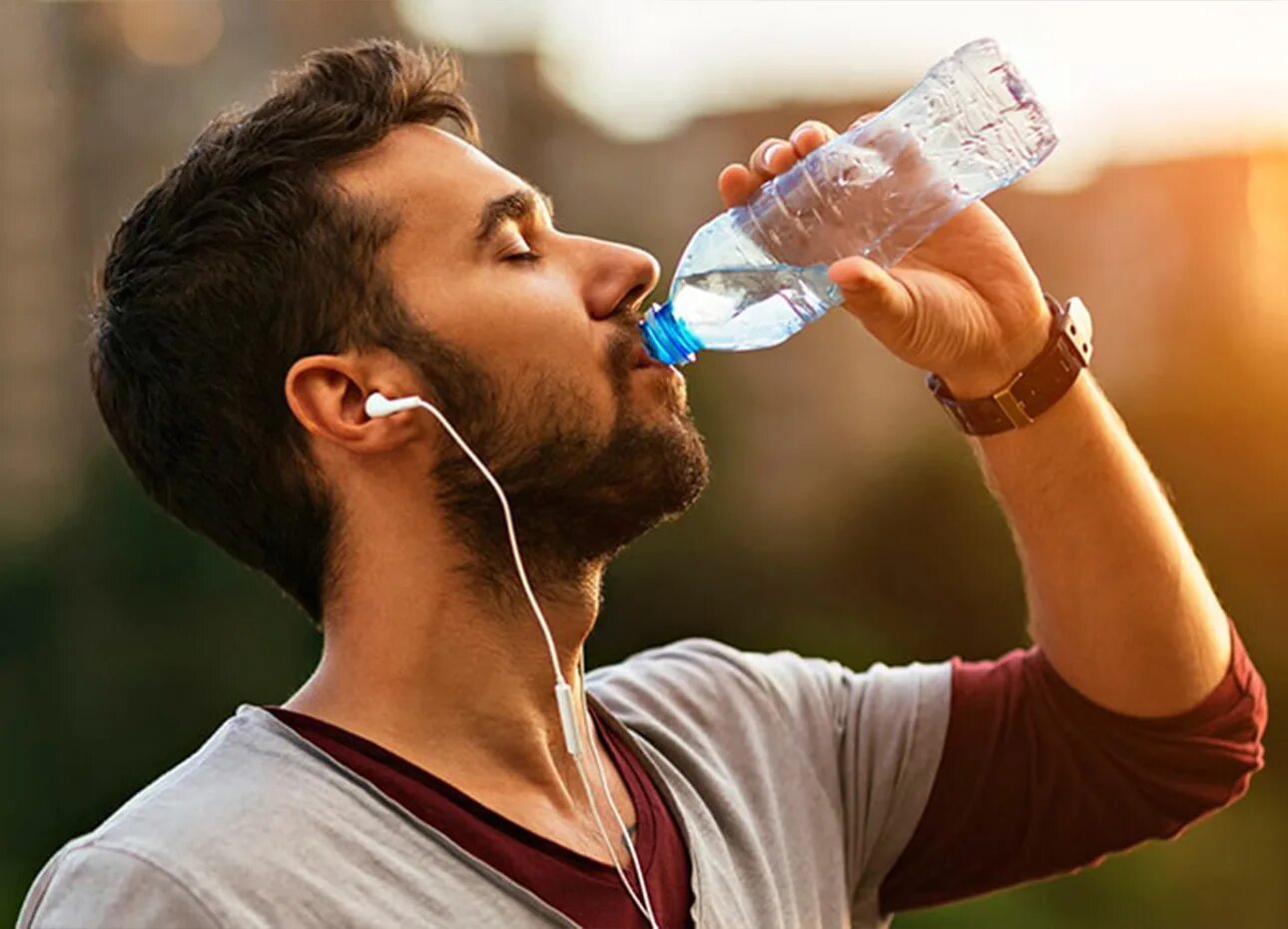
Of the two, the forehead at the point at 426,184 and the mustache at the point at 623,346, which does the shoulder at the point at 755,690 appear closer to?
the mustache at the point at 623,346

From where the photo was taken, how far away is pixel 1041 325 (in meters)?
1.64

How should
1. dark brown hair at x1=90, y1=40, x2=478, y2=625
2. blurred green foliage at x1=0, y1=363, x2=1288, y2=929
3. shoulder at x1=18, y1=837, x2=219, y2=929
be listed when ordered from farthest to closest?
1. blurred green foliage at x1=0, y1=363, x2=1288, y2=929
2. dark brown hair at x1=90, y1=40, x2=478, y2=625
3. shoulder at x1=18, y1=837, x2=219, y2=929

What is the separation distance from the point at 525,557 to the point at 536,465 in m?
0.08

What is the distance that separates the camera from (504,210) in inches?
60.9

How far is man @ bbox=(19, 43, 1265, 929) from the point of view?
1.38 m

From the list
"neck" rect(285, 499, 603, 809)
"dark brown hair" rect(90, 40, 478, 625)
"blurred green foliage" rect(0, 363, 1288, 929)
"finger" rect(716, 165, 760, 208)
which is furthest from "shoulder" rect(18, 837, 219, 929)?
"blurred green foliage" rect(0, 363, 1288, 929)

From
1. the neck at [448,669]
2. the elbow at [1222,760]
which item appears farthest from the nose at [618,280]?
the elbow at [1222,760]

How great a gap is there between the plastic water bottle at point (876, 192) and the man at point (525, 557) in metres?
0.04

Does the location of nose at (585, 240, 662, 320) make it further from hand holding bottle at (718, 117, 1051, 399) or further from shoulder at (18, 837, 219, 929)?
shoulder at (18, 837, 219, 929)

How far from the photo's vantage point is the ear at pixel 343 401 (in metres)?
1.47

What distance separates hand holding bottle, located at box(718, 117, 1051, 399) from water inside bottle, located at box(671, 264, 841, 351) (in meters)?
0.08

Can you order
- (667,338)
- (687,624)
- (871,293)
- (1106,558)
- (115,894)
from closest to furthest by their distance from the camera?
1. (115,894)
2. (871,293)
3. (667,338)
4. (1106,558)
5. (687,624)

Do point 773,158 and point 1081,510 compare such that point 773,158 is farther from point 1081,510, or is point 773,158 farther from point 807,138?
point 1081,510

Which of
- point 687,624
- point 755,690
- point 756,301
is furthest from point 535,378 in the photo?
point 687,624
